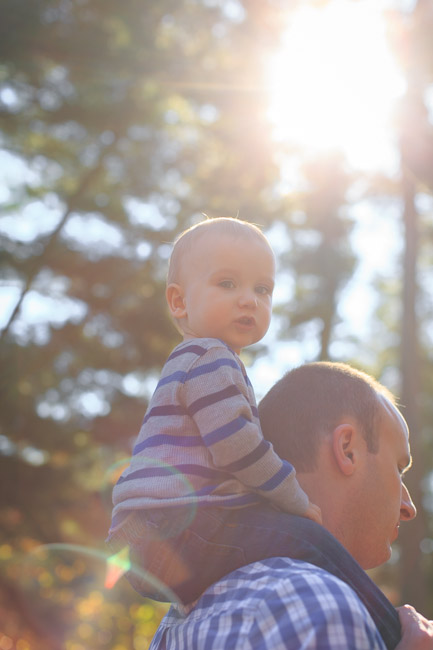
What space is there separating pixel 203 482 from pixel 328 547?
14.9 inches

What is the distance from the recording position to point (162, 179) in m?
14.6

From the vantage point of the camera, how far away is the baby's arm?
A: 175 centimetres

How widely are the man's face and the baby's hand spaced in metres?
0.15

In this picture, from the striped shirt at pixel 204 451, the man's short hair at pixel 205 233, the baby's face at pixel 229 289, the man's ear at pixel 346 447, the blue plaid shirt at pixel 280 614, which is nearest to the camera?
the blue plaid shirt at pixel 280 614

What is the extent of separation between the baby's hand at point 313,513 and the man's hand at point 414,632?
32cm

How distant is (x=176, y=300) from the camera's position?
7.37 ft

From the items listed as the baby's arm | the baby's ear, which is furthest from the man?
the baby's ear

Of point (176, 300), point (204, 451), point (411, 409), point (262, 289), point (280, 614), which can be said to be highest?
point (411, 409)

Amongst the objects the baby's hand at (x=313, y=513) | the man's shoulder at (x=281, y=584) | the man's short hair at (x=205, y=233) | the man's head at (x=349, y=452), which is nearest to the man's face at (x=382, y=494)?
the man's head at (x=349, y=452)

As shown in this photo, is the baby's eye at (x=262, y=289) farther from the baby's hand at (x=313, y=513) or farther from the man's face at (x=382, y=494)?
the baby's hand at (x=313, y=513)

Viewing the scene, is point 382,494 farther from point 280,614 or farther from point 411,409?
point 411,409

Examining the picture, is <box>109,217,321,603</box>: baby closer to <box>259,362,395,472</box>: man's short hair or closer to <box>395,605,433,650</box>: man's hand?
<box>259,362,395,472</box>: man's short hair

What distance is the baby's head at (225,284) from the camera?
6.78 feet

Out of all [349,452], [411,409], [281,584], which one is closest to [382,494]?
[349,452]
